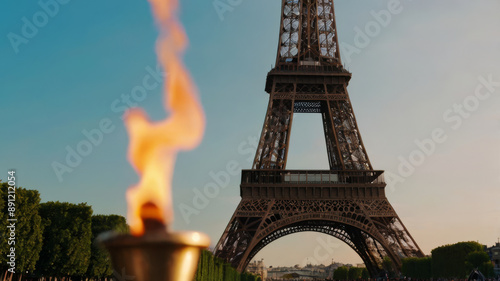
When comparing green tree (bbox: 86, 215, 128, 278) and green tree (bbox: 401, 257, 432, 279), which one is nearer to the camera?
green tree (bbox: 86, 215, 128, 278)

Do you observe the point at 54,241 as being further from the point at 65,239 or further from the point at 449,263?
the point at 449,263

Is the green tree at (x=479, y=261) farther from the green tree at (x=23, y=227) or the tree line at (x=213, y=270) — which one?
the green tree at (x=23, y=227)

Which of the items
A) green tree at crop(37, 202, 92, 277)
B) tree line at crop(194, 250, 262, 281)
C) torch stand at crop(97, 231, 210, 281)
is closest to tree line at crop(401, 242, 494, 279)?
tree line at crop(194, 250, 262, 281)

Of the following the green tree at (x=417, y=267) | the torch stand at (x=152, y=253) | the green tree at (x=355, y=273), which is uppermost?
the green tree at (x=355, y=273)

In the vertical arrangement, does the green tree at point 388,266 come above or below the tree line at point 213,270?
above

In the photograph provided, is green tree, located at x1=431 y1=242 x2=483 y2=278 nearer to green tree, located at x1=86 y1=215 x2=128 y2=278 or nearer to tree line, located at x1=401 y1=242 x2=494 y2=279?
tree line, located at x1=401 y1=242 x2=494 y2=279

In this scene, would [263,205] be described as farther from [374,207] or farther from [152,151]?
[152,151]

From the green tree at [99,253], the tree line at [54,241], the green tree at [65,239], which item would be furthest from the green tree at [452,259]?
the green tree at [65,239]
